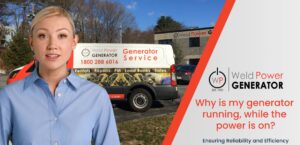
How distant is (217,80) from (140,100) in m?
10.9

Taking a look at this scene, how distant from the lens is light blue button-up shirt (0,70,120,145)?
176cm

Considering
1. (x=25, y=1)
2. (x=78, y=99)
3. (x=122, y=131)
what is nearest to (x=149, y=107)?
(x=122, y=131)

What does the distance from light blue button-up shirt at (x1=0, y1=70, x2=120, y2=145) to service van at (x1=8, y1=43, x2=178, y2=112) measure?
442 inches

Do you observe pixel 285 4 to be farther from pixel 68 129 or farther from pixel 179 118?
pixel 68 129

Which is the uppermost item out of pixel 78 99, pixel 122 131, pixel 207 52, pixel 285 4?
pixel 285 4

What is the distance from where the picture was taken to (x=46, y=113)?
69.7 inches

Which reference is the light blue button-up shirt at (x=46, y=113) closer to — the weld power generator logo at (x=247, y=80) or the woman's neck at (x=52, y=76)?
the woman's neck at (x=52, y=76)

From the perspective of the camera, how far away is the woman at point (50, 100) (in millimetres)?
1765

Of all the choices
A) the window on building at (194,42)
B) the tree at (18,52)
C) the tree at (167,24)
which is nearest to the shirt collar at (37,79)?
the tree at (18,52)

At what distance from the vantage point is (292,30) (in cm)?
289

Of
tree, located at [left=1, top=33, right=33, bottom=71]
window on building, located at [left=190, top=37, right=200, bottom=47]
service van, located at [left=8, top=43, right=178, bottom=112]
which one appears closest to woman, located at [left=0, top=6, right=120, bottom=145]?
service van, located at [left=8, top=43, right=178, bottom=112]

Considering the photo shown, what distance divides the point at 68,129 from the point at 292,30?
1.83m

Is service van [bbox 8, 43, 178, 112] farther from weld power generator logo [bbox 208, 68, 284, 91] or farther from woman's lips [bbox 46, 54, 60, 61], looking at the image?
woman's lips [bbox 46, 54, 60, 61]

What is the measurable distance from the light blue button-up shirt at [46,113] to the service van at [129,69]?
1124 centimetres
